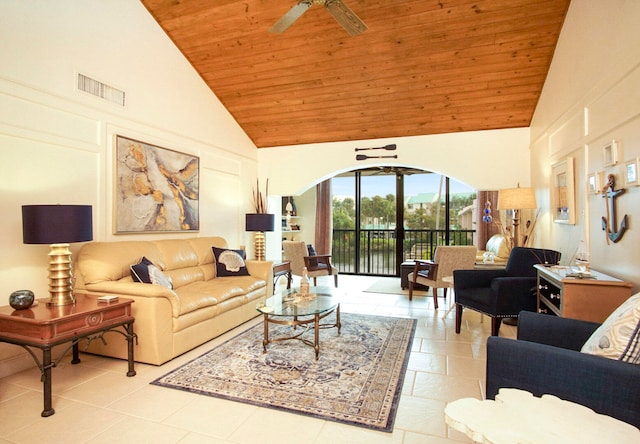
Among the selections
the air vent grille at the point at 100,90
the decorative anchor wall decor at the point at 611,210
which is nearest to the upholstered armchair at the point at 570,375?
the decorative anchor wall decor at the point at 611,210

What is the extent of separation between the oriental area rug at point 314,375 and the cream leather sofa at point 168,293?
238mm

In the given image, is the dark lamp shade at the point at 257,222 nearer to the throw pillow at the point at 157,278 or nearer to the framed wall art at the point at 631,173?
the throw pillow at the point at 157,278

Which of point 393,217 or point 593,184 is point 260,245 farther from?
point 593,184

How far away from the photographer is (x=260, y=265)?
4688mm

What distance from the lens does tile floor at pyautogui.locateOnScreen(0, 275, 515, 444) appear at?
1.99m

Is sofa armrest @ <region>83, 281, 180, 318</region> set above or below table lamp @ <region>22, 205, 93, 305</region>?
below

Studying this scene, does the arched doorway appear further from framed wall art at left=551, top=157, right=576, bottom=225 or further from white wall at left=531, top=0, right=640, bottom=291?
framed wall art at left=551, top=157, right=576, bottom=225

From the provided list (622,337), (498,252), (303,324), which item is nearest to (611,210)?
(622,337)

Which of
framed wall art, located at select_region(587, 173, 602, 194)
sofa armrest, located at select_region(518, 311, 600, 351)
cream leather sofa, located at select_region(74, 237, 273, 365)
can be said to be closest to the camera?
sofa armrest, located at select_region(518, 311, 600, 351)

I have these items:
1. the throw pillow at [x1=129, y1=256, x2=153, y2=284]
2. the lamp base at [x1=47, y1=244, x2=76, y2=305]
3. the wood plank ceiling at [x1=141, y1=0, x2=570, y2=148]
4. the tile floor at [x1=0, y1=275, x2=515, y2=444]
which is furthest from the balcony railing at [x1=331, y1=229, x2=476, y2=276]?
the lamp base at [x1=47, y1=244, x2=76, y2=305]

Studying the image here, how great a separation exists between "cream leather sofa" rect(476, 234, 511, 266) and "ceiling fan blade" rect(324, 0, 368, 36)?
11.4ft

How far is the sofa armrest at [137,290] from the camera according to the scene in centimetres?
294

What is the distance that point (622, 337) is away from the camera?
1501 mm

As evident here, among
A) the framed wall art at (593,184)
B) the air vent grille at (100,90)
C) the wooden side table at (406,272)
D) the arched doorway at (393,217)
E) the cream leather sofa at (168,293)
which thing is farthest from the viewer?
the arched doorway at (393,217)
